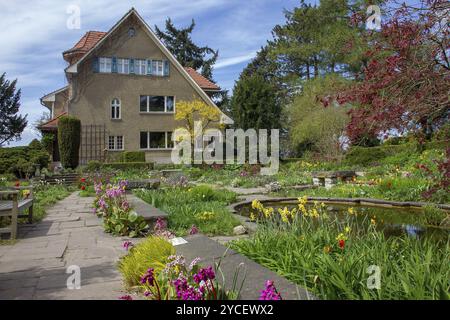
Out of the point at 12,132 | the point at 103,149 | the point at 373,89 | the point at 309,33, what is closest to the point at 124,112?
the point at 103,149

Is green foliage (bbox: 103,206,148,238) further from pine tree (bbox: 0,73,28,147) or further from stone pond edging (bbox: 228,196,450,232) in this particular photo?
pine tree (bbox: 0,73,28,147)

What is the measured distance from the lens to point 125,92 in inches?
1051

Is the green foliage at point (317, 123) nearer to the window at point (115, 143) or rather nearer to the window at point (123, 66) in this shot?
the window at point (115, 143)

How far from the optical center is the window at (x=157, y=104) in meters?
27.4

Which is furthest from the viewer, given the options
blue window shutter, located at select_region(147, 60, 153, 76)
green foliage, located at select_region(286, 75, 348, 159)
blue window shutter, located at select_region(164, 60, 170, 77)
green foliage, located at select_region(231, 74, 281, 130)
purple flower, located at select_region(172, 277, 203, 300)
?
blue window shutter, located at select_region(164, 60, 170, 77)

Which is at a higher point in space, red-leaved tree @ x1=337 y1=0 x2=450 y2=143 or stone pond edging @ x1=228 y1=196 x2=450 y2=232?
red-leaved tree @ x1=337 y1=0 x2=450 y2=143

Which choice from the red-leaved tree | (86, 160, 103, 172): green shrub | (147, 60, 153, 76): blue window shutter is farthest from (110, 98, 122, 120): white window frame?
the red-leaved tree

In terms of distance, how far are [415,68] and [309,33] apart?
36.3m

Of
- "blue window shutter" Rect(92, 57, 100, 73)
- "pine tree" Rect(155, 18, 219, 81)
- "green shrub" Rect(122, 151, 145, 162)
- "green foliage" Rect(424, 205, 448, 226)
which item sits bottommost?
"green foliage" Rect(424, 205, 448, 226)

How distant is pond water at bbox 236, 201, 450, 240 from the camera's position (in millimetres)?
→ 6842

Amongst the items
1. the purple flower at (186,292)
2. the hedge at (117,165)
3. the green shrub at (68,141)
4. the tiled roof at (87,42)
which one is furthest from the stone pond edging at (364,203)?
the tiled roof at (87,42)

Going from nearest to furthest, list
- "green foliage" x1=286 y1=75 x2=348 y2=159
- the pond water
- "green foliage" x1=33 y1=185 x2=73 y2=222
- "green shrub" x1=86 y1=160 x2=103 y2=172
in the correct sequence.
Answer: the pond water
"green foliage" x1=33 y1=185 x2=73 y2=222
"green shrub" x1=86 y1=160 x2=103 y2=172
"green foliage" x1=286 y1=75 x2=348 y2=159

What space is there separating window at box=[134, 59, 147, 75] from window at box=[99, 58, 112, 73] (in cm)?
168
